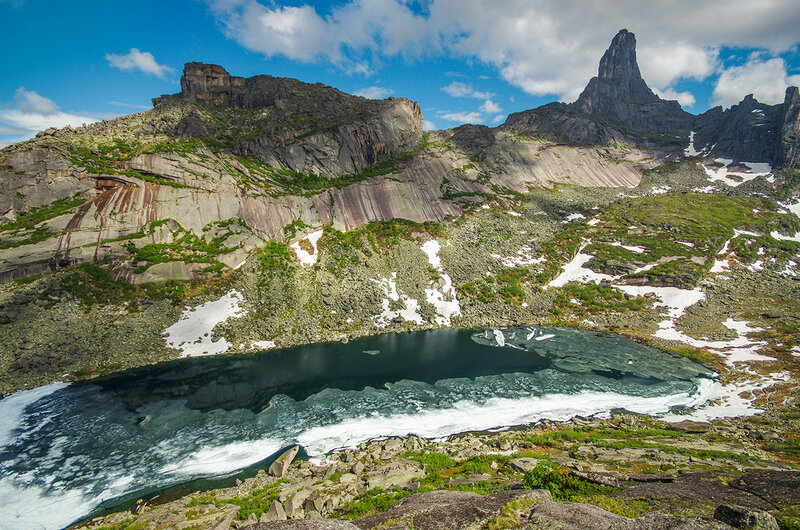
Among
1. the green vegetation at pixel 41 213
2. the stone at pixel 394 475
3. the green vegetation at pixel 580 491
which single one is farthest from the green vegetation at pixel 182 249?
the green vegetation at pixel 580 491

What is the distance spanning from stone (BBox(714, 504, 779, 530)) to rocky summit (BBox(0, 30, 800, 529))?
81 millimetres

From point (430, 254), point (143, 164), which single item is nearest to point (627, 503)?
point (430, 254)

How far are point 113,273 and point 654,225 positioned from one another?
136 metres

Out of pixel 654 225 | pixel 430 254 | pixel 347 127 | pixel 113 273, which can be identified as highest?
pixel 347 127

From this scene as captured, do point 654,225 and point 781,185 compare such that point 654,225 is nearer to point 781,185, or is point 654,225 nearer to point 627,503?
point 781,185

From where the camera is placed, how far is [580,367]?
166 feet

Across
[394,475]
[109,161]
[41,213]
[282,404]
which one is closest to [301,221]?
[109,161]

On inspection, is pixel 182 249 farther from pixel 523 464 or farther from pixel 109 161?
pixel 523 464

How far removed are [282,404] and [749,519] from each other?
40428 mm

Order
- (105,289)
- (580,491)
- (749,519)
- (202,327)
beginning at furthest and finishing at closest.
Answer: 1. (105,289)
2. (202,327)
3. (580,491)
4. (749,519)

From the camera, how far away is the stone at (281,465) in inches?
1098

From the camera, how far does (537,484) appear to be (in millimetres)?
16328

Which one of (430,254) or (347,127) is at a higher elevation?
(347,127)

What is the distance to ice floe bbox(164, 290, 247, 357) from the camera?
5491cm
